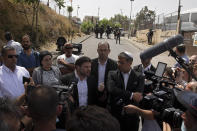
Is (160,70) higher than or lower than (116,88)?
higher

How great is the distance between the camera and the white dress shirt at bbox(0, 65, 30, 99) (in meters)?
2.94

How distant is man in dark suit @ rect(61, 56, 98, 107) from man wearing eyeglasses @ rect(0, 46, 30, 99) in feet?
2.07

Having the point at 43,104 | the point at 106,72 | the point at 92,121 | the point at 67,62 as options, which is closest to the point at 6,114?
the point at 43,104

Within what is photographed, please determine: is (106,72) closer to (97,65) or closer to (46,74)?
(97,65)

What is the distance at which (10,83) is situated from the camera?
299cm

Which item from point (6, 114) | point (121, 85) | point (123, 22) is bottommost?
point (121, 85)

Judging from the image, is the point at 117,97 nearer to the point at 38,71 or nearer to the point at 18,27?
the point at 38,71

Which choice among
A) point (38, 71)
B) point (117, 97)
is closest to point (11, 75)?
point (38, 71)

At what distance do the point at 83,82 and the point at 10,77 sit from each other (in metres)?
0.99

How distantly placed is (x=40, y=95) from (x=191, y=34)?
16.9 metres

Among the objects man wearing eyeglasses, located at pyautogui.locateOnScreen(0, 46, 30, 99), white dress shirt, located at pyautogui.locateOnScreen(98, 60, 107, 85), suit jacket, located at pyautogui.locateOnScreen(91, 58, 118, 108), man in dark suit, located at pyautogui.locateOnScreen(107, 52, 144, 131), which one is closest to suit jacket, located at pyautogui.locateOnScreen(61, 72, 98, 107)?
suit jacket, located at pyautogui.locateOnScreen(91, 58, 118, 108)

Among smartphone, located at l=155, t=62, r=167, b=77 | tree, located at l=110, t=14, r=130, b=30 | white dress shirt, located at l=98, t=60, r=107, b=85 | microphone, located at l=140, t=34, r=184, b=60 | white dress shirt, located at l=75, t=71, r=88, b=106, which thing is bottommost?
white dress shirt, located at l=75, t=71, r=88, b=106

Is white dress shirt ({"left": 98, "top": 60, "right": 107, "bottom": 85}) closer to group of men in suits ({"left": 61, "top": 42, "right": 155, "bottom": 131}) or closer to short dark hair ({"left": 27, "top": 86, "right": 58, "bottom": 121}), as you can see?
group of men in suits ({"left": 61, "top": 42, "right": 155, "bottom": 131})

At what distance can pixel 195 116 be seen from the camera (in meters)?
1.46
